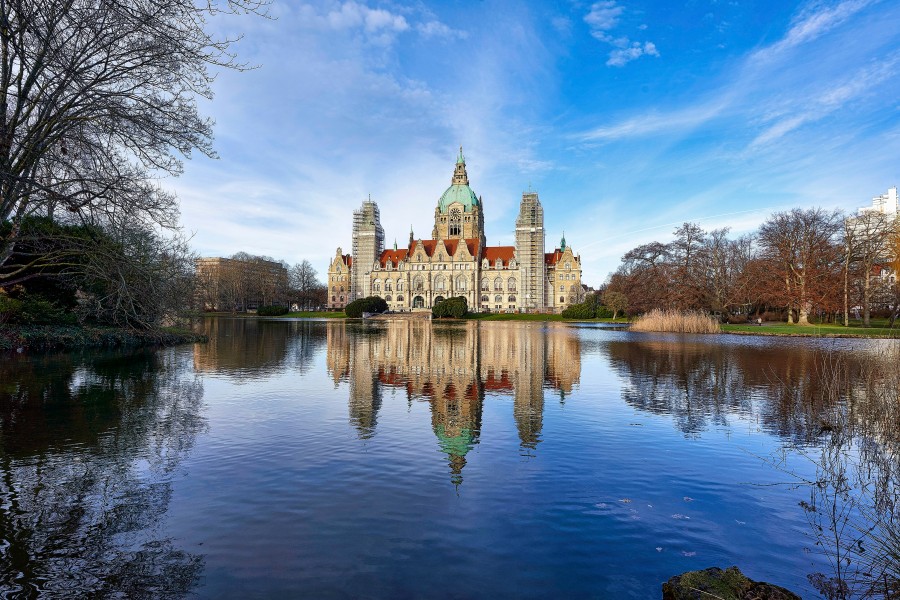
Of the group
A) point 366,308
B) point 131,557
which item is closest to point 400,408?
point 131,557

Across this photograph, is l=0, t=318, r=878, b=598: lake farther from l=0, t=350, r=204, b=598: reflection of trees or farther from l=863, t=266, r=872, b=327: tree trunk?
l=863, t=266, r=872, b=327: tree trunk

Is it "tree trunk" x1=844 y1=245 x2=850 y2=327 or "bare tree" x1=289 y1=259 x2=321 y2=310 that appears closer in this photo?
"tree trunk" x1=844 y1=245 x2=850 y2=327

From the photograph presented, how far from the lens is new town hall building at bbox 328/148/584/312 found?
10100cm

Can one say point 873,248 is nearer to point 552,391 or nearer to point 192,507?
point 552,391

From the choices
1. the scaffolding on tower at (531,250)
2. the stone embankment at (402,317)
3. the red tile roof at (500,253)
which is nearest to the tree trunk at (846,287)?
the stone embankment at (402,317)

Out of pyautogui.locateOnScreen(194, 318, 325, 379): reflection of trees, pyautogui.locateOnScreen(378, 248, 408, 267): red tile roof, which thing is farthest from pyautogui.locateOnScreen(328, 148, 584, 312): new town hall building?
pyautogui.locateOnScreen(194, 318, 325, 379): reflection of trees

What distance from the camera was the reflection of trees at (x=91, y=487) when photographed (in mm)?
4289

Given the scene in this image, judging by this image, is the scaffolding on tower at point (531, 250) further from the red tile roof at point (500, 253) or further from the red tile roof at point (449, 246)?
the red tile roof at point (449, 246)

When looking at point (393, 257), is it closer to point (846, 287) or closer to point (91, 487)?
point (846, 287)

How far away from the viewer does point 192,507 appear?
579 cm

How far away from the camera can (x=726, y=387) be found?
48.6 feet

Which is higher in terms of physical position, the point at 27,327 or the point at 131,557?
the point at 27,327

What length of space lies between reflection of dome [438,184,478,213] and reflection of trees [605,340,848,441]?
8849 cm

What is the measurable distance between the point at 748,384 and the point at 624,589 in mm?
13558
